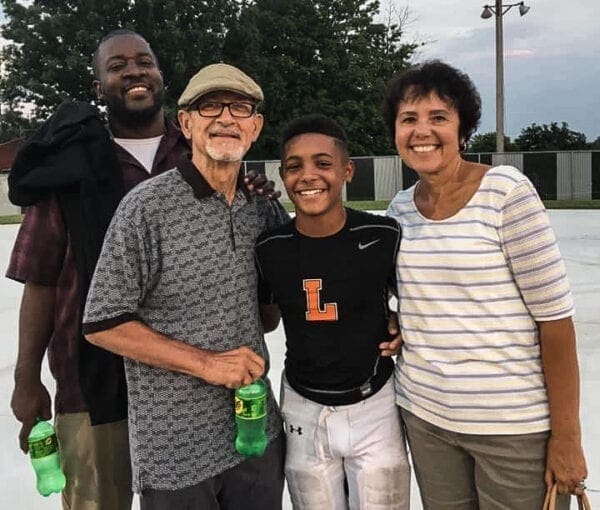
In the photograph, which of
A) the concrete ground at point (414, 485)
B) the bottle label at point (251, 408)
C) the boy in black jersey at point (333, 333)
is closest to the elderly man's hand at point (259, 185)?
the boy in black jersey at point (333, 333)

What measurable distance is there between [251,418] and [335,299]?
50cm

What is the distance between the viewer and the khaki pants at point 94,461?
243cm

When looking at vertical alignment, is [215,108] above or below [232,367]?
above

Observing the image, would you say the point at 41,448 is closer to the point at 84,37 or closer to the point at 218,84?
the point at 218,84

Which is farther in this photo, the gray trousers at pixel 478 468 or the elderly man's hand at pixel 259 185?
the elderly man's hand at pixel 259 185

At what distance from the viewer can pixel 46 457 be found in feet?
7.39

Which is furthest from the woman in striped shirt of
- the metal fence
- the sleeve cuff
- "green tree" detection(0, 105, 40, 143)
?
"green tree" detection(0, 105, 40, 143)

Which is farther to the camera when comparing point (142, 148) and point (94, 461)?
point (142, 148)

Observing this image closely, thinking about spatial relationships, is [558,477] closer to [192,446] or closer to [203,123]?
[192,446]

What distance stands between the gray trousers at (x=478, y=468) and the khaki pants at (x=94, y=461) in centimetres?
110

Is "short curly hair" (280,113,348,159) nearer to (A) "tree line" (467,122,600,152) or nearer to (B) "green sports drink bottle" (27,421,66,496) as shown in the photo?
(B) "green sports drink bottle" (27,421,66,496)

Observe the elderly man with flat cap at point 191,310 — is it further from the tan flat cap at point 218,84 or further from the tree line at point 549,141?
the tree line at point 549,141

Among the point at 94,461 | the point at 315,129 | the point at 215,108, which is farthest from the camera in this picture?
the point at 94,461

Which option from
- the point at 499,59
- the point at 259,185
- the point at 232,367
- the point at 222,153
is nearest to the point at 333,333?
the point at 232,367
